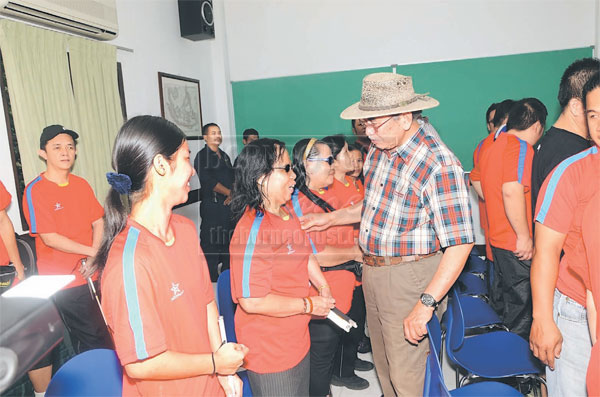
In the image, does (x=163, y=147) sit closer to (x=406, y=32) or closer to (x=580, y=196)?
(x=580, y=196)

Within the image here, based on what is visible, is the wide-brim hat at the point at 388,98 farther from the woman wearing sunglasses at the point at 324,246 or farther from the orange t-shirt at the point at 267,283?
the orange t-shirt at the point at 267,283

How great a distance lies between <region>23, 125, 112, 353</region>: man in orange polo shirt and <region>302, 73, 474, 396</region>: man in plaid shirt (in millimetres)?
1832

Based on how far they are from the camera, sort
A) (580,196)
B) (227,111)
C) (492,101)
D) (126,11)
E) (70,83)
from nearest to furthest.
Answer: (580,196) → (70,83) → (126,11) → (492,101) → (227,111)

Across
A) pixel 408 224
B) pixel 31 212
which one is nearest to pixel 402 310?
pixel 408 224

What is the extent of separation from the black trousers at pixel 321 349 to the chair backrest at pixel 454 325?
53 cm

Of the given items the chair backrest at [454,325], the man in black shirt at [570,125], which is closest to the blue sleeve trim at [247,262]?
the chair backrest at [454,325]

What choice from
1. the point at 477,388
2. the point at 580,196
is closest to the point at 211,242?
the point at 477,388

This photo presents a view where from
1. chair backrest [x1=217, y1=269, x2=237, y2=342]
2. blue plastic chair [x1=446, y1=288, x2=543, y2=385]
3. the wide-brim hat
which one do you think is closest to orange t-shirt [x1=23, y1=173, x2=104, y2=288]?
chair backrest [x1=217, y1=269, x2=237, y2=342]

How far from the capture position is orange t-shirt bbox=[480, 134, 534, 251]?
2398 millimetres

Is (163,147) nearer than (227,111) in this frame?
Result: Yes

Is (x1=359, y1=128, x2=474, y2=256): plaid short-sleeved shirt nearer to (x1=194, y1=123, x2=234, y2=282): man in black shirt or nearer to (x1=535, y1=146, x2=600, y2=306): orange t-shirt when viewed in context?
(x1=535, y1=146, x2=600, y2=306): orange t-shirt

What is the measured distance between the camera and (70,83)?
10.7ft

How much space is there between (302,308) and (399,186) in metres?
0.65

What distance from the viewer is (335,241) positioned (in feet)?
7.35
